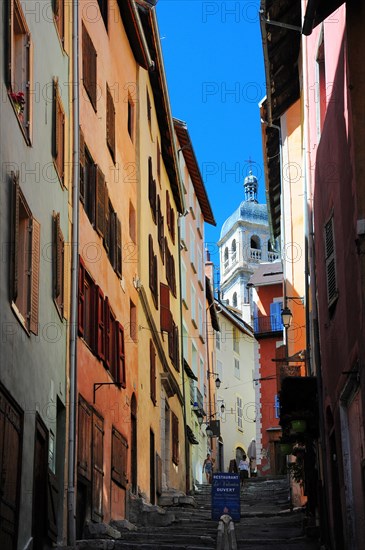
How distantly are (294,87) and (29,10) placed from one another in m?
16.6

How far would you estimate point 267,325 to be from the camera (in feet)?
196

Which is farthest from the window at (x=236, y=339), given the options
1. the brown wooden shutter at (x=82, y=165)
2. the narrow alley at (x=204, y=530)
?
the brown wooden shutter at (x=82, y=165)

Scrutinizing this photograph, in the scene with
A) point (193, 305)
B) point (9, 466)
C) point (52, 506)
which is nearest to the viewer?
point (9, 466)

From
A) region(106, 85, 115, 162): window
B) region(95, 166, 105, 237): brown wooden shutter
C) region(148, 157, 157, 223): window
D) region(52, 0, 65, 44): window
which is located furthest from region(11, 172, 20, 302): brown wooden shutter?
region(148, 157, 157, 223): window

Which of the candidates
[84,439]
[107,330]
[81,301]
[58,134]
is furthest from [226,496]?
[58,134]

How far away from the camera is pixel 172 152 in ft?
124

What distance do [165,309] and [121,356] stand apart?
957 cm

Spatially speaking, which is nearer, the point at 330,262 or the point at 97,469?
the point at 330,262

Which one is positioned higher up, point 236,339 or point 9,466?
point 236,339

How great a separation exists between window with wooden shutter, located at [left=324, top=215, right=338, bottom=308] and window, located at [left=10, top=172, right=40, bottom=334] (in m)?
4.26

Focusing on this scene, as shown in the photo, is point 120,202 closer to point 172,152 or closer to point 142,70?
point 142,70

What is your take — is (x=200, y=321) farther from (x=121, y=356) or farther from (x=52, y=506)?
(x=52, y=506)

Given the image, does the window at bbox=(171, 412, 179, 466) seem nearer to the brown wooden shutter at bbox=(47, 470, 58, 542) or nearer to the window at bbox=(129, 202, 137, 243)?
the window at bbox=(129, 202, 137, 243)

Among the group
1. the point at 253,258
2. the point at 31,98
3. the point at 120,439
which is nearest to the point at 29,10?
the point at 31,98
